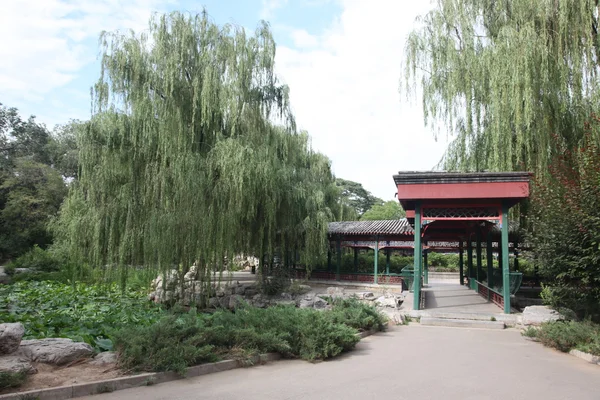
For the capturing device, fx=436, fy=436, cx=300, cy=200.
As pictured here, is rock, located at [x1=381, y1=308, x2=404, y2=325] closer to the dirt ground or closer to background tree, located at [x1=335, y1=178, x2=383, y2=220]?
the dirt ground

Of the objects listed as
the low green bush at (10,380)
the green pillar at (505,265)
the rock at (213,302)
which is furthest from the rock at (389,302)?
the low green bush at (10,380)

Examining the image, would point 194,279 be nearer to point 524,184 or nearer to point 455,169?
point 455,169

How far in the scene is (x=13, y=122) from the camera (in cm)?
3891

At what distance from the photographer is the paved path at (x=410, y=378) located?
4.34m

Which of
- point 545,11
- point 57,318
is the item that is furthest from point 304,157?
point 57,318

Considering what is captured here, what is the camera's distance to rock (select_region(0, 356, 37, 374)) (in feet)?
13.2

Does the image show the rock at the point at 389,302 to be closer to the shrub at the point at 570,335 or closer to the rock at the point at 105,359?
the shrub at the point at 570,335

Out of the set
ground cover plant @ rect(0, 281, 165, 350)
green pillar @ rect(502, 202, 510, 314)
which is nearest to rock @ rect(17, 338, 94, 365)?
ground cover plant @ rect(0, 281, 165, 350)

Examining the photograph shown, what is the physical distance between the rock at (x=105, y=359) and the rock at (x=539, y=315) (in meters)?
7.73

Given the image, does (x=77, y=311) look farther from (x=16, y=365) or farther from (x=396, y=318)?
(x=396, y=318)

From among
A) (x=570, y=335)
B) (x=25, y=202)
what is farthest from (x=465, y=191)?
(x=25, y=202)

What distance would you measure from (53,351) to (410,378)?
158 inches

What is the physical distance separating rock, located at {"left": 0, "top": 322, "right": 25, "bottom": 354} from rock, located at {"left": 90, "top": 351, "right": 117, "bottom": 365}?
0.78 meters

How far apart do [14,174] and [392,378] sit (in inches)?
1362
